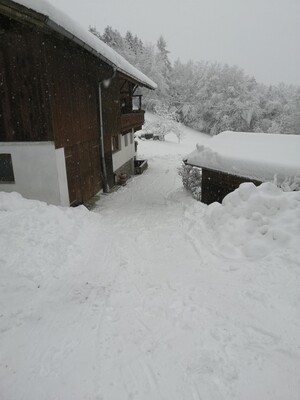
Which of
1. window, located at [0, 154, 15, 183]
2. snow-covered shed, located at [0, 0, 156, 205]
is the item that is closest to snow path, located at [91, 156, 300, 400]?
snow-covered shed, located at [0, 0, 156, 205]

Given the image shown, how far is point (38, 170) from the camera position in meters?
8.88

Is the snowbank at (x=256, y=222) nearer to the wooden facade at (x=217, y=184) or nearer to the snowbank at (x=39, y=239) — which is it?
the wooden facade at (x=217, y=184)

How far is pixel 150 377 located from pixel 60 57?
9.00 m

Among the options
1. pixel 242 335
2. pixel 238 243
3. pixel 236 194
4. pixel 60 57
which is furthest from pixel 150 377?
pixel 60 57

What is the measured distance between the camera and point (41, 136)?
8.57 m

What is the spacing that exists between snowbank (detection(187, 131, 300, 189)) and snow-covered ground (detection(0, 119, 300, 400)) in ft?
5.46

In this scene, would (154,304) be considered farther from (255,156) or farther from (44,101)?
(44,101)

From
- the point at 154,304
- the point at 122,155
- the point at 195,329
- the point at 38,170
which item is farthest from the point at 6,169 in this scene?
the point at 122,155

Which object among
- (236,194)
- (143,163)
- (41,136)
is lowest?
(143,163)

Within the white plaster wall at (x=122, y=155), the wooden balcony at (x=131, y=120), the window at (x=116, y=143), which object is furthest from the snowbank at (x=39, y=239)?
the wooden balcony at (x=131, y=120)

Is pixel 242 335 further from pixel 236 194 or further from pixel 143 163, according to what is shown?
pixel 143 163

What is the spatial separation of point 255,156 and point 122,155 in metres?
10.1

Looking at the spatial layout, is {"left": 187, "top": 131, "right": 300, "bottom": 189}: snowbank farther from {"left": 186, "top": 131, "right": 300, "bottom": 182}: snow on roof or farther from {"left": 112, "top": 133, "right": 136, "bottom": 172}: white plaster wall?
{"left": 112, "top": 133, "right": 136, "bottom": 172}: white plaster wall

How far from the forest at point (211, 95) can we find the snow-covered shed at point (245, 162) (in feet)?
104
